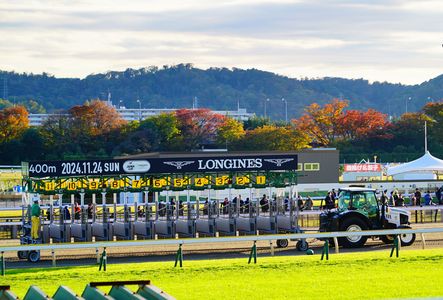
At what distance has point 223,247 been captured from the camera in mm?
30359

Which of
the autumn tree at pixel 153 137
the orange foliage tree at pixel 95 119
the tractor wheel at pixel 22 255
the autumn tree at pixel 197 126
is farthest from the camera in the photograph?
the autumn tree at pixel 197 126

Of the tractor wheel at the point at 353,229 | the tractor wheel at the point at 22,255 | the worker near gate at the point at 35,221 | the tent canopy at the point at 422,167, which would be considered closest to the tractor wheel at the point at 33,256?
the tractor wheel at the point at 22,255

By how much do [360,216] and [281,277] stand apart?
8762 mm

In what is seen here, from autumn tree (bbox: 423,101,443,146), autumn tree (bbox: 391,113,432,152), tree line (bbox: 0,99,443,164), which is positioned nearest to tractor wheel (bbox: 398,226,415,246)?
tree line (bbox: 0,99,443,164)

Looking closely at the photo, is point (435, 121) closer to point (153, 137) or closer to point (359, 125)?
point (359, 125)

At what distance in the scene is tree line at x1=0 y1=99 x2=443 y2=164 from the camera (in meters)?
91.3

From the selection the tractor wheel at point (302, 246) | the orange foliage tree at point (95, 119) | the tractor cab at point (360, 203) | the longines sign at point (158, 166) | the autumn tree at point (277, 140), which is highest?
the orange foliage tree at point (95, 119)

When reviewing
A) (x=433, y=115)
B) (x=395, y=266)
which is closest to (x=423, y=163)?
(x=433, y=115)

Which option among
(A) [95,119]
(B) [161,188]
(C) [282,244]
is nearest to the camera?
(C) [282,244]

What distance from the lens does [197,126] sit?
10619cm

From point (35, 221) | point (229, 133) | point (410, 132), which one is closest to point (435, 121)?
point (410, 132)

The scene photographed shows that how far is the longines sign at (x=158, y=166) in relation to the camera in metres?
29.6

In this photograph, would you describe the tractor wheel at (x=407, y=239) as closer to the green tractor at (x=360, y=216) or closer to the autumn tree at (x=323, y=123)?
the green tractor at (x=360, y=216)

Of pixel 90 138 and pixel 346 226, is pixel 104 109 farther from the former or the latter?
pixel 346 226
